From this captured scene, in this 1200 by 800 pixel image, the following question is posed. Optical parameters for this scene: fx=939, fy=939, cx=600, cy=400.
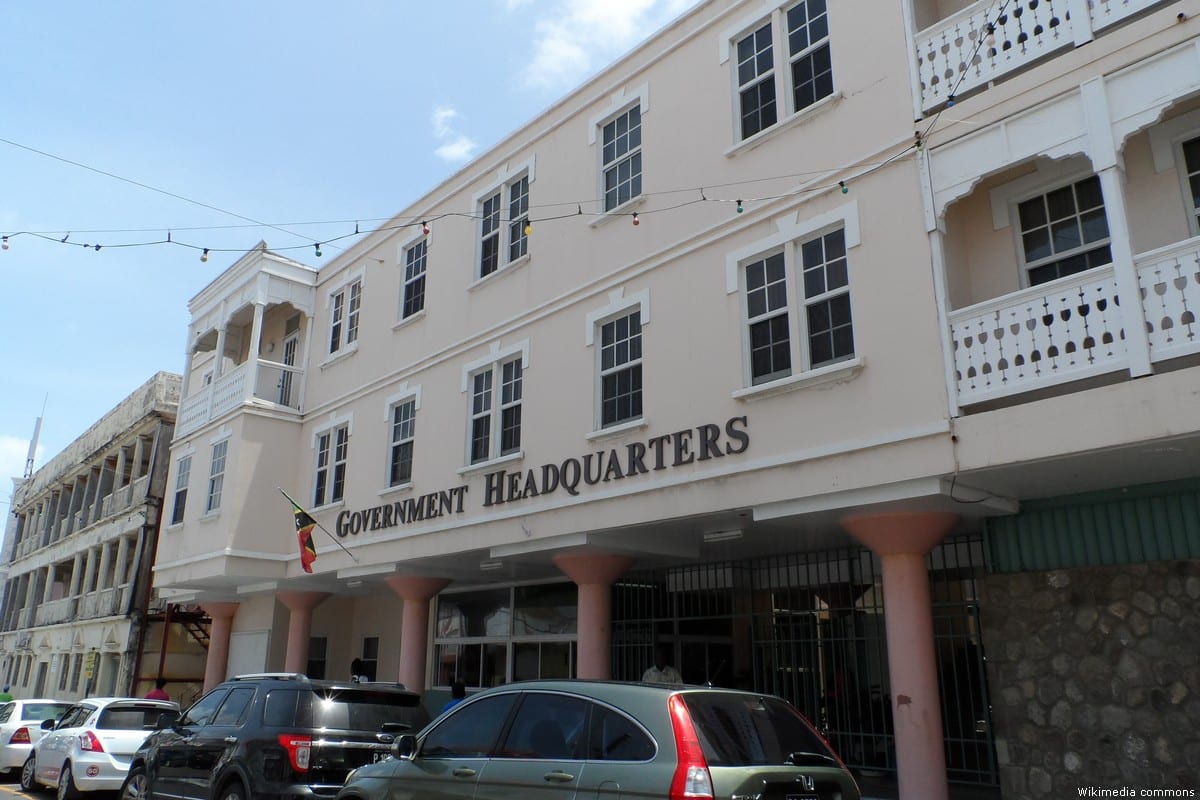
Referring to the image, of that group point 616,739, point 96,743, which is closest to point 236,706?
point 96,743

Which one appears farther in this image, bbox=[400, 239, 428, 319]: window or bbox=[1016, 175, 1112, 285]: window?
bbox=[400, 239, 428, 319]: window

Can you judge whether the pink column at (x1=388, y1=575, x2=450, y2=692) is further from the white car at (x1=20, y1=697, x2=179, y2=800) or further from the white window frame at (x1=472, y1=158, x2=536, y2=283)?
the white window frame at (x1=472, y1=158, x2=536, y2=283)

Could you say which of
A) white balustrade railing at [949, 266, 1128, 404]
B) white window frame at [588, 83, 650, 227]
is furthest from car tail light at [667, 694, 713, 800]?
white window frame at [588, 83, 650, 227]

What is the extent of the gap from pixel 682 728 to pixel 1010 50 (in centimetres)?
788

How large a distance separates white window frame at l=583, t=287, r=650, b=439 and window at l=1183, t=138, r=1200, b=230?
21.2ft

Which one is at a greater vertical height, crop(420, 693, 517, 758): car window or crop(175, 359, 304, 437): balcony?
crop(175, 359, 304, 437): balcony

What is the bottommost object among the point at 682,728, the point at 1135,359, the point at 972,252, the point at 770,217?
the point at 682,728

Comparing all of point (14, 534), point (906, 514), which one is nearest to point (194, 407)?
point (906, 514)

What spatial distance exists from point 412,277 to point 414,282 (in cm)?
17

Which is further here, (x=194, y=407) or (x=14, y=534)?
(x=14, y=534)

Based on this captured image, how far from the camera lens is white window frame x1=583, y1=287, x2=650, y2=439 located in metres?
12.9

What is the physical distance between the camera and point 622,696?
639cm

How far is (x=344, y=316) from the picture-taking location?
2061 centimetres

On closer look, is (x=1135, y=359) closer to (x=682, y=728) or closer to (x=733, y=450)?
(x=733, y=450)
